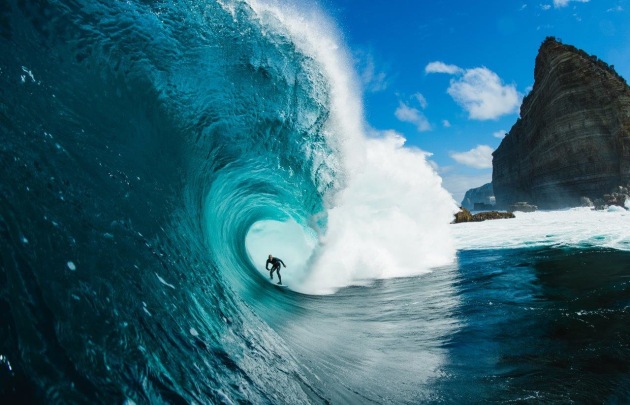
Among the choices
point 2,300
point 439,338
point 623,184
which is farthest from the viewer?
point 623,184

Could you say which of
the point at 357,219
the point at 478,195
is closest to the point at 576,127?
the point at 357,219

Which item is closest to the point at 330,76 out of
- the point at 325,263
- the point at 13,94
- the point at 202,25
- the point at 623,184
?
the point at 202,25

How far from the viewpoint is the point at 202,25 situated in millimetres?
6535

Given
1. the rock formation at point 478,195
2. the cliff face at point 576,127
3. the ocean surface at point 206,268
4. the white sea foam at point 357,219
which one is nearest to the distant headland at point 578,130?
the cliff face at point 576,127

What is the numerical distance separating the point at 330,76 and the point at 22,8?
281 inches

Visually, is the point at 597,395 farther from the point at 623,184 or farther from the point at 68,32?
the point at 623,184

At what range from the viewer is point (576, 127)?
37344mm

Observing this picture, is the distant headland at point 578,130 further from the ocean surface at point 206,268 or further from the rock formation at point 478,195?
the rock formation at point 478,195

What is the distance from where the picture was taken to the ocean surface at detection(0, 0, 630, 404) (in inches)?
80.6

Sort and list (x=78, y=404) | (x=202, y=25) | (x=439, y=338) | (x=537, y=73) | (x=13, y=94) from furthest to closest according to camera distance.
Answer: (x=537, y=73) → (x=202, y=25) → (x=439, y=338) → (x=13, y=94) → (x=78, y=404)

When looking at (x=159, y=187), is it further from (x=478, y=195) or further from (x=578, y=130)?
(x=478, y=195)

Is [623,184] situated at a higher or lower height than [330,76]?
higher

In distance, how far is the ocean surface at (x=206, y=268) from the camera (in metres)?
2.05

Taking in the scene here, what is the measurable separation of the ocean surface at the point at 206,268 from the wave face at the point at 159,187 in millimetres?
22
